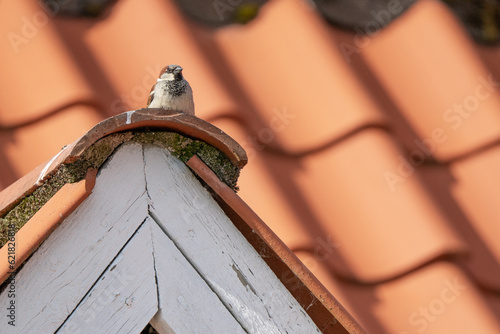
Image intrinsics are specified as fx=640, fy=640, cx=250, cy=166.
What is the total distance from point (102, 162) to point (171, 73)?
43.5 inches

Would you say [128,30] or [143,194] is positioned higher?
[128,30]

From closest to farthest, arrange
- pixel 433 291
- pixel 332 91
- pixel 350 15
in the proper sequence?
pixel 433 291 < pixel 332 91 < pixel 350 15

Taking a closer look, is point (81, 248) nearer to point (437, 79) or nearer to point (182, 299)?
point (182, 299)

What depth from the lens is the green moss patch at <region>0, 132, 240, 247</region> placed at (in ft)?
3.31

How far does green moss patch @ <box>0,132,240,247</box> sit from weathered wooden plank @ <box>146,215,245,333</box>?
0.44ft

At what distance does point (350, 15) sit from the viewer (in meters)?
2.47

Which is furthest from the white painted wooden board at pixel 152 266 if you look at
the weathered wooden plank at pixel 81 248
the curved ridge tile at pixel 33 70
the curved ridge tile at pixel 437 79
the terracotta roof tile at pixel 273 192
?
the curved ridge tile at pixel 437 79

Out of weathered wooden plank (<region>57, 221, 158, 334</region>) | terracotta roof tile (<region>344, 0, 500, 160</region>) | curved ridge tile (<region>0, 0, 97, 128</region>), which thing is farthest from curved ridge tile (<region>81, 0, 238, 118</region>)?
weathered wooden plank (<region>57, 221, 158, 334</region>)

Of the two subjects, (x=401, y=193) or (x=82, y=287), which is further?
(x=401, y=193)

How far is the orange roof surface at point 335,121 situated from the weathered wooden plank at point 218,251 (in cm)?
66

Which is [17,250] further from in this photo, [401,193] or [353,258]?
[401,193]

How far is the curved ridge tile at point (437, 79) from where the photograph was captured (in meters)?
2.15

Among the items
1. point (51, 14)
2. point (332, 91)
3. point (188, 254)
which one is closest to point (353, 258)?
point (332, 91)

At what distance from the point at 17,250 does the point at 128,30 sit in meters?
1.30
